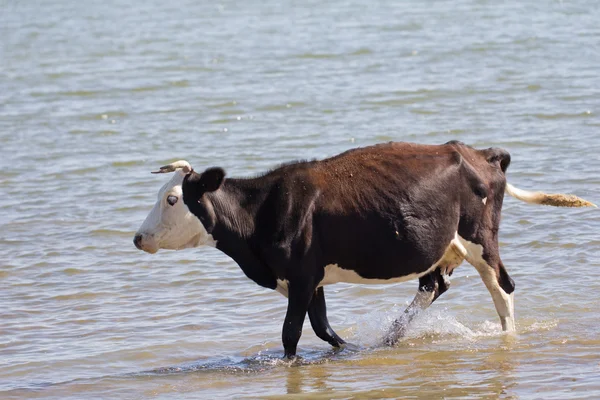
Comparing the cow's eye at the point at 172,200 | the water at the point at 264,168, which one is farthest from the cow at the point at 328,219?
the water at the point at 264,168

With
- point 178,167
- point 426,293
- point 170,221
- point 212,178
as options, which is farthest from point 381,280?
point 178,167

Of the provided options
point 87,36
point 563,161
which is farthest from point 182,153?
point 87,36

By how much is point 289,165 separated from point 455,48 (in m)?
16.4

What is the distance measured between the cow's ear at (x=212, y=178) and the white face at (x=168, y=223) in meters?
0.16

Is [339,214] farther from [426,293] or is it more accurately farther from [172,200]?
[426,293]

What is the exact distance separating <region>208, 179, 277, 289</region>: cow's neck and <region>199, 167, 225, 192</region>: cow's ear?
141mm

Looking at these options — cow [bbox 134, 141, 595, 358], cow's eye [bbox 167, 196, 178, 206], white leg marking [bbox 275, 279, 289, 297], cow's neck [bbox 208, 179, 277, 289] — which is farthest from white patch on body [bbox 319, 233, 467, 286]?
cow's eye [bbox 167, 196, 178, 206]

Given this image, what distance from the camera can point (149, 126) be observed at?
19.5m

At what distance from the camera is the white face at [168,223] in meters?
8.70

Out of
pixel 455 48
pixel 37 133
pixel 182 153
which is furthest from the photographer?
pixel 455 48

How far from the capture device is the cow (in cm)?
872

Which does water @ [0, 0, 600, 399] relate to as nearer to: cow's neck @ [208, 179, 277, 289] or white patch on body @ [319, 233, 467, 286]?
white patch on body @ [319, 233, 467, 286]

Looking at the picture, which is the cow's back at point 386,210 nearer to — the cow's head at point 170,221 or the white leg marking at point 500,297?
the white leg marking at point 500,297

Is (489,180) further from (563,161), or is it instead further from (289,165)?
(563,161)
